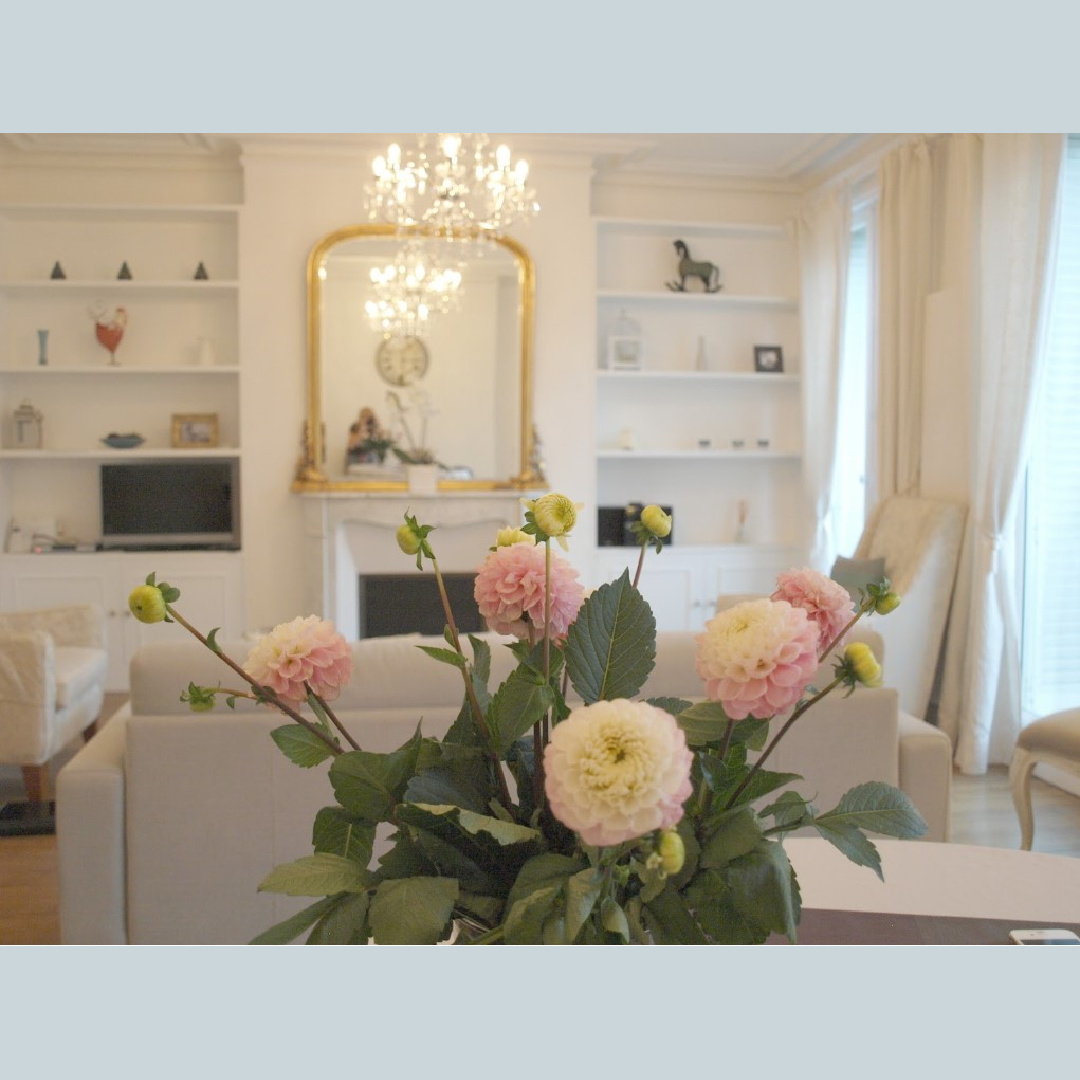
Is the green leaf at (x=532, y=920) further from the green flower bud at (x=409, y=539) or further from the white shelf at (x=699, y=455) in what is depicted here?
the white shelf at (x=699, y=455)

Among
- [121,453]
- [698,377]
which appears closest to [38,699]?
[121,453]

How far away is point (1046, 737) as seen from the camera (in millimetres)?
3268

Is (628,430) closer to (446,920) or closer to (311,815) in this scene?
(311,815)

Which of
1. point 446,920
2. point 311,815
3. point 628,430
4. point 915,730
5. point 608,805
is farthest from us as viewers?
point 628,430

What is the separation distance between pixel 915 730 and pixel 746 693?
2274 mm

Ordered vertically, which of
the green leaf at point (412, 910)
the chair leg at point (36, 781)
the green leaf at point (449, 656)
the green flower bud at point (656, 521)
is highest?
the green flower bud at point (656, 521)

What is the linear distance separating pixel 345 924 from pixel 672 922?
229 mm

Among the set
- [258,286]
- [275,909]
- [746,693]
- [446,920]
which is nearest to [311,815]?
[275,909]

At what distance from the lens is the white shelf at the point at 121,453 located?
5965mm

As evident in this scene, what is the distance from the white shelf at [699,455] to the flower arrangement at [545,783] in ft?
18.3

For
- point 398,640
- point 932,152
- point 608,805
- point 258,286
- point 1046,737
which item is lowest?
point 1046,737

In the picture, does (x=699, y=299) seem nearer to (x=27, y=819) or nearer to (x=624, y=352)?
(x=624, y=352)

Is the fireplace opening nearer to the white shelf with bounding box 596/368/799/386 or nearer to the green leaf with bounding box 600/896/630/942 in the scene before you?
the white shelf with bounding box 596/368/799/386

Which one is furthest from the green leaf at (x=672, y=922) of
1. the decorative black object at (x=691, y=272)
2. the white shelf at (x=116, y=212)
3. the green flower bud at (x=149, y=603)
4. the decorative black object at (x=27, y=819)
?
the decorative black object at (x=691, y=272)
